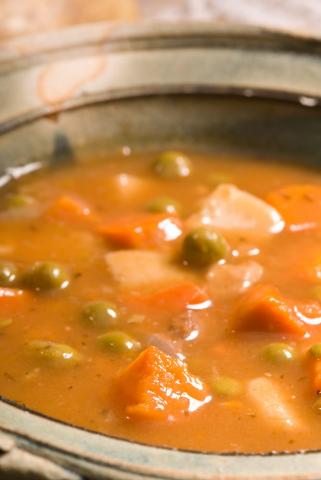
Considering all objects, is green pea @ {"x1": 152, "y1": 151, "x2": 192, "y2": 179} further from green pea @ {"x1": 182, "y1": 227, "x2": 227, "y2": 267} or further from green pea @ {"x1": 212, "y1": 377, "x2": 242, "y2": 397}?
green pea @ {"x1": 212, "y1": 377, "x2": 242, "y2": 397}

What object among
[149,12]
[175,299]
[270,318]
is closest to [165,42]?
[149,12]

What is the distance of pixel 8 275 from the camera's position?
2760 mm

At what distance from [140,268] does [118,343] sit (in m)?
0.39

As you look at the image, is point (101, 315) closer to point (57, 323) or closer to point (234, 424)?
point (57, 323)

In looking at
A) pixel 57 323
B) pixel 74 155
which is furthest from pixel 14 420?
pixel 74 155

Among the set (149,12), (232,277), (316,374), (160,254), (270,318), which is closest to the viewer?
(316,374)

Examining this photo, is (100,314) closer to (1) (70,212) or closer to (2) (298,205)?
(1) (70,212)

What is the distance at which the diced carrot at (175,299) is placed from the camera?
8.63ft

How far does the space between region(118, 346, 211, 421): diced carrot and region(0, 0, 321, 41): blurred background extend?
194cm

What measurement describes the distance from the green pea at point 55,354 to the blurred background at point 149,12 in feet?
5.85

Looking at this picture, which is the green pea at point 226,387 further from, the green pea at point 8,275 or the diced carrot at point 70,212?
the diced carrot at point 70,212

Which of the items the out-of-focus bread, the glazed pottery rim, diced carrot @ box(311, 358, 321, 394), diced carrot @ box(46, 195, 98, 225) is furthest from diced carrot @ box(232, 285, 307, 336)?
the out-of-focus bread

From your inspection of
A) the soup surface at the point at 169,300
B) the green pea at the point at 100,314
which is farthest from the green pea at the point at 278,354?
the green pea at the point at 100,314

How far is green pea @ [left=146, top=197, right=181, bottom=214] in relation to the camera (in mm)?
3091
